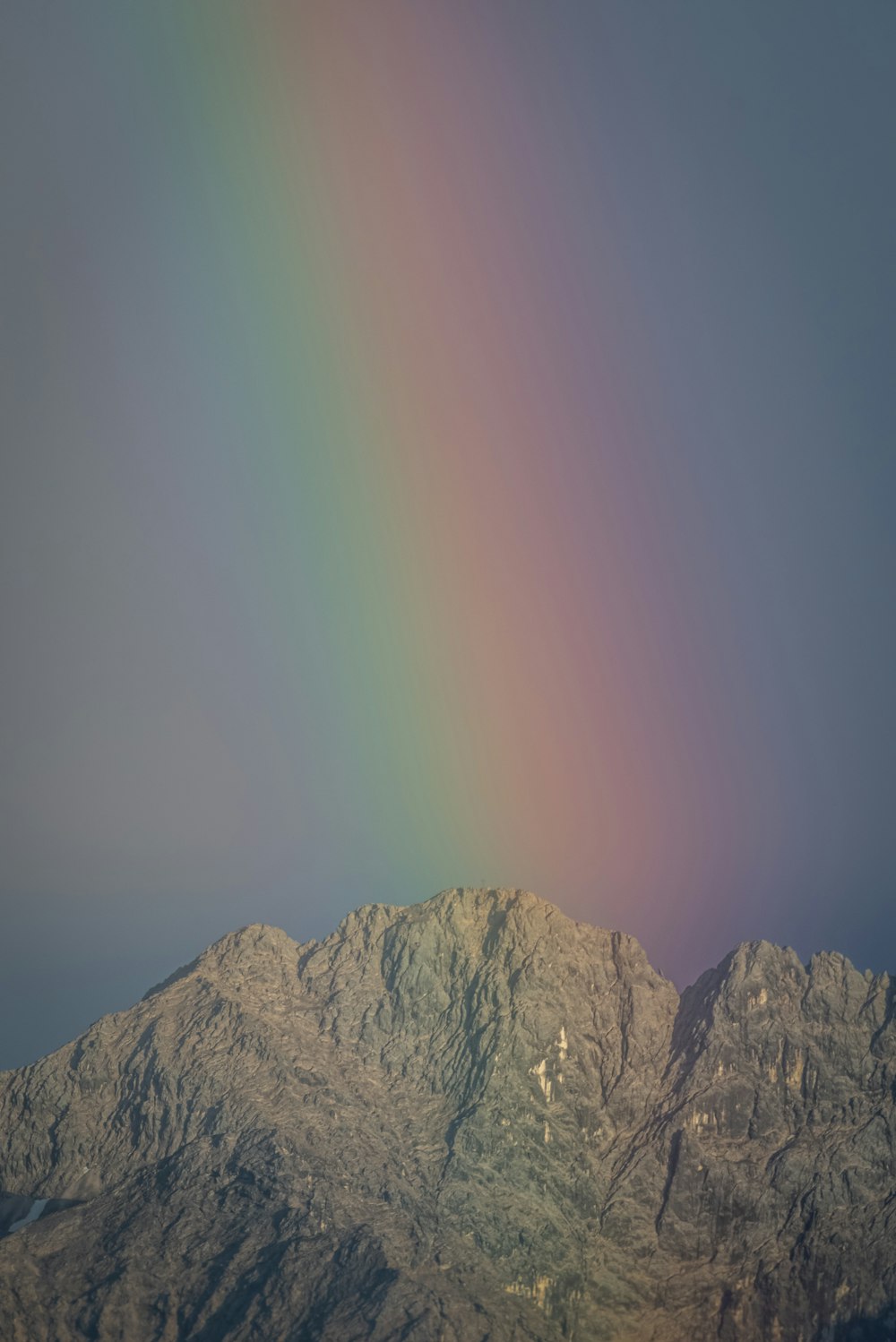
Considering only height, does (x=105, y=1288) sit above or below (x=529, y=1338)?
above

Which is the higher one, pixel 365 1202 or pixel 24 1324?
pixel 24 1324

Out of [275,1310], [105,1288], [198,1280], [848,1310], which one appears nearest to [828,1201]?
[848,1310]

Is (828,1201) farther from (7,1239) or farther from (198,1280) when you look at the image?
(7,1239)

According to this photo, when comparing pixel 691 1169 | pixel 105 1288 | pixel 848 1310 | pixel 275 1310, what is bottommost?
pixel 848 1310

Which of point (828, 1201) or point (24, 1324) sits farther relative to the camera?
point (828, 1201)

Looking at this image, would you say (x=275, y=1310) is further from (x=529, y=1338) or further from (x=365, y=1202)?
(x=529, y=1338)

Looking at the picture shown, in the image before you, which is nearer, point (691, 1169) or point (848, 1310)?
point (848, 1310)

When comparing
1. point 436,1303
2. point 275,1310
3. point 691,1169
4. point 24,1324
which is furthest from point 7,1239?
point 691,1169

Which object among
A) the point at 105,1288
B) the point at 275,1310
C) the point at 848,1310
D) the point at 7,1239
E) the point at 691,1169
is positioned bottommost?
the point at 848,1310
